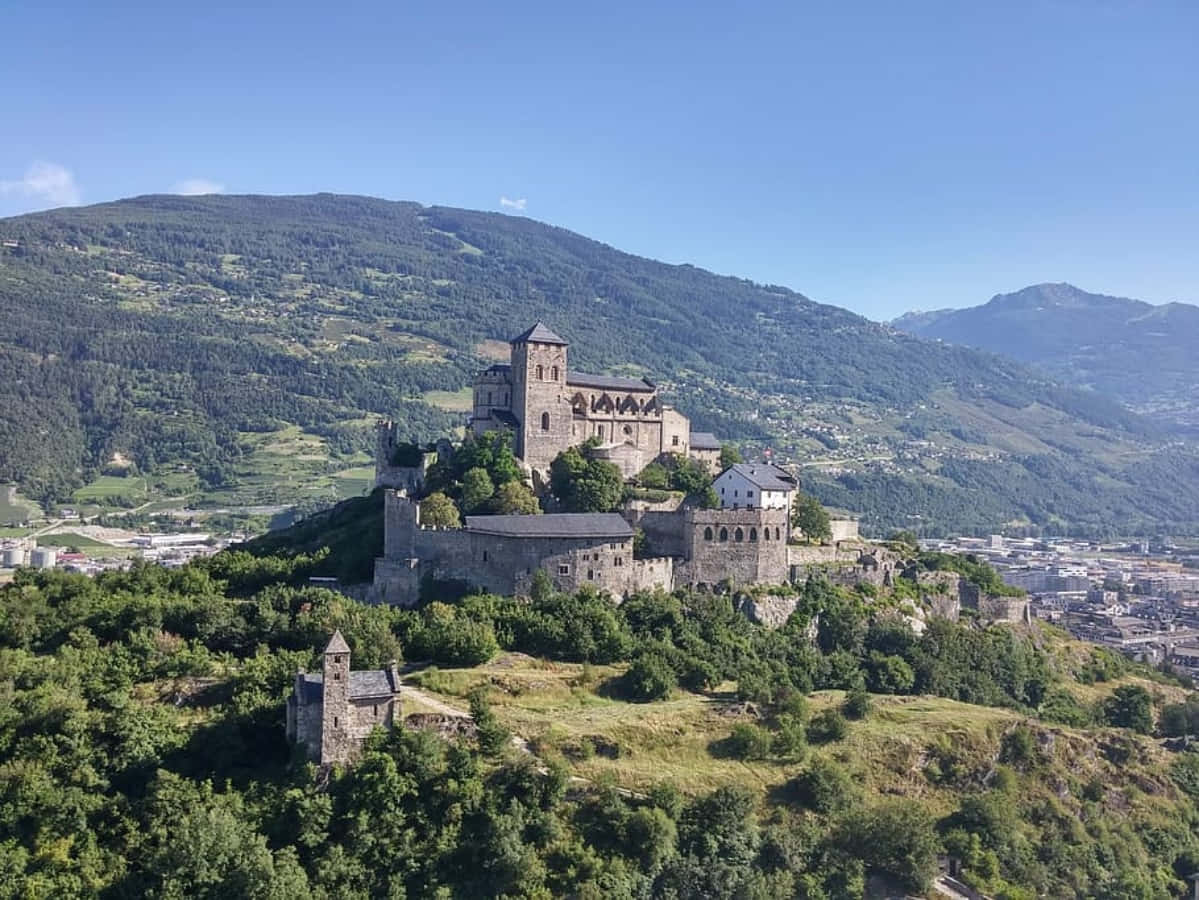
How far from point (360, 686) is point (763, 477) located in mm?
36471

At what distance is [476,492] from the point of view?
67.1 metres

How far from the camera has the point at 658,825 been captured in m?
46.0

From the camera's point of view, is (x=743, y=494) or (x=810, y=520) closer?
(x=743, y=494)

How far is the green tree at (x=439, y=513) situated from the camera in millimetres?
64000

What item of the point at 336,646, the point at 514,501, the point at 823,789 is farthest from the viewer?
the point at 514,501

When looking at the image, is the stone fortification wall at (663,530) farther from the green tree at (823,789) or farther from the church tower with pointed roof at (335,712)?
the church tower with pointed roof at (335,712)

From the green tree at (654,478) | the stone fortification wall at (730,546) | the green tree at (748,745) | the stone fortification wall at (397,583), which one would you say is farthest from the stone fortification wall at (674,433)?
the green tree at (748,745)

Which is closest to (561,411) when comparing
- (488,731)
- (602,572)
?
(602,572)

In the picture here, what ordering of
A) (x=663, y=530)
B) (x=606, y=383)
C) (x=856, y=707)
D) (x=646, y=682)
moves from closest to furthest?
(x=646, y=682), (x=856, y=707), (x=663, y=530), (x=606, y=383)

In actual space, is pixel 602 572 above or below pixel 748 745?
above

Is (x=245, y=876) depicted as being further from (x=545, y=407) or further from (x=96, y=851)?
(x=545, y=407)

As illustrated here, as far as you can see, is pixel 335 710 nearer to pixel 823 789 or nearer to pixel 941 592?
pixel 823 789

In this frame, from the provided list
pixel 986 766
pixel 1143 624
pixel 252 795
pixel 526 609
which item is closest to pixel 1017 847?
pixel 986 766

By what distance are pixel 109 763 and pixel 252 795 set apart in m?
6.34
